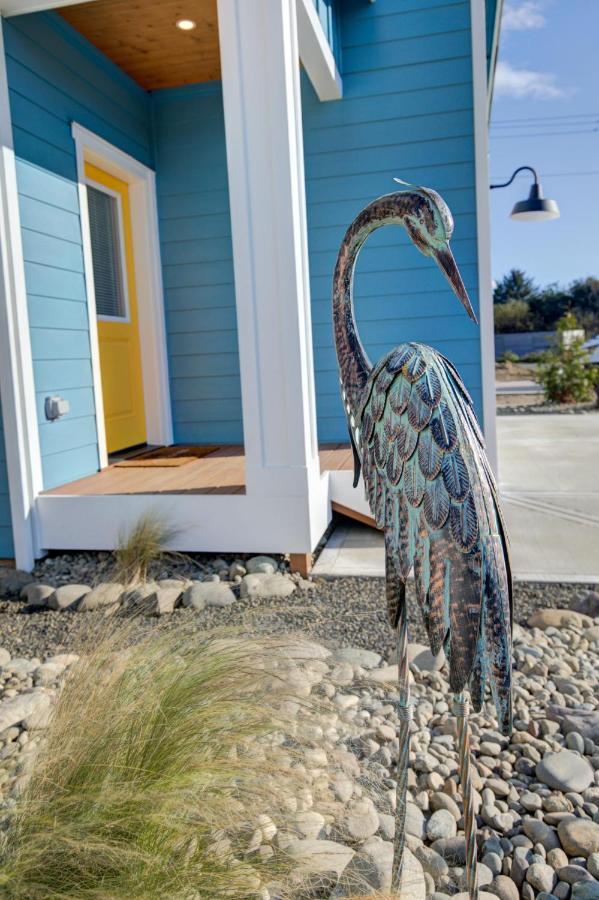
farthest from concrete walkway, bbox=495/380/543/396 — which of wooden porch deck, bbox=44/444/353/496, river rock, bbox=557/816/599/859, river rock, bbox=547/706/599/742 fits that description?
river rock, bbox=557/816/599/859

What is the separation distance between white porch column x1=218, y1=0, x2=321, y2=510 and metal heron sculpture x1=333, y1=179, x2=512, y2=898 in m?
2.11

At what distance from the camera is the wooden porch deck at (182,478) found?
3839mm

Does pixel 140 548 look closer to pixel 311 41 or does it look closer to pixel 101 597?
pixel 101 597

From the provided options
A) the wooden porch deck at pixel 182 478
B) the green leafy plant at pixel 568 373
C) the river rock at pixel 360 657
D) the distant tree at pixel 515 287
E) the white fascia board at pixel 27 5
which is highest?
the distant tree at pixel 515 287

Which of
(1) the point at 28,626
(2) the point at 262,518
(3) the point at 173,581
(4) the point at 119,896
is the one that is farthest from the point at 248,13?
(4) the point at 119,896

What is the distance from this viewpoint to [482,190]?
471cm

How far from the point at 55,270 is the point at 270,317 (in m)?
1.50

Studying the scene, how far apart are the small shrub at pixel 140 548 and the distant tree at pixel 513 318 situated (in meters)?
29.2

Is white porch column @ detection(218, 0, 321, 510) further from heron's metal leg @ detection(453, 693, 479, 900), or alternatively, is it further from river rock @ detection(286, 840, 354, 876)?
heron's metal leg @ detection(453, 693, 479, 900)

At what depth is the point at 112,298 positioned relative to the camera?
17.1ft

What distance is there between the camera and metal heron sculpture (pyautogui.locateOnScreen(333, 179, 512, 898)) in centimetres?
108

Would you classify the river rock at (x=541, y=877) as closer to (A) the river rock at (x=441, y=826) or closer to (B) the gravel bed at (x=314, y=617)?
(A) the river rock at (x=441, y=826)

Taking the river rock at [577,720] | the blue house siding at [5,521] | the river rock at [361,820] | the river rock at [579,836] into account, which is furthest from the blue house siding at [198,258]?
the river rock at [579,836]

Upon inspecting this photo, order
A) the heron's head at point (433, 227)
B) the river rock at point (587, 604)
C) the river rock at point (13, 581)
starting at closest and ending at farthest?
1. the heron's head at point (433, 227)
2. the river rock at point (587, 604)
3. the river rock at point (13, 581)
